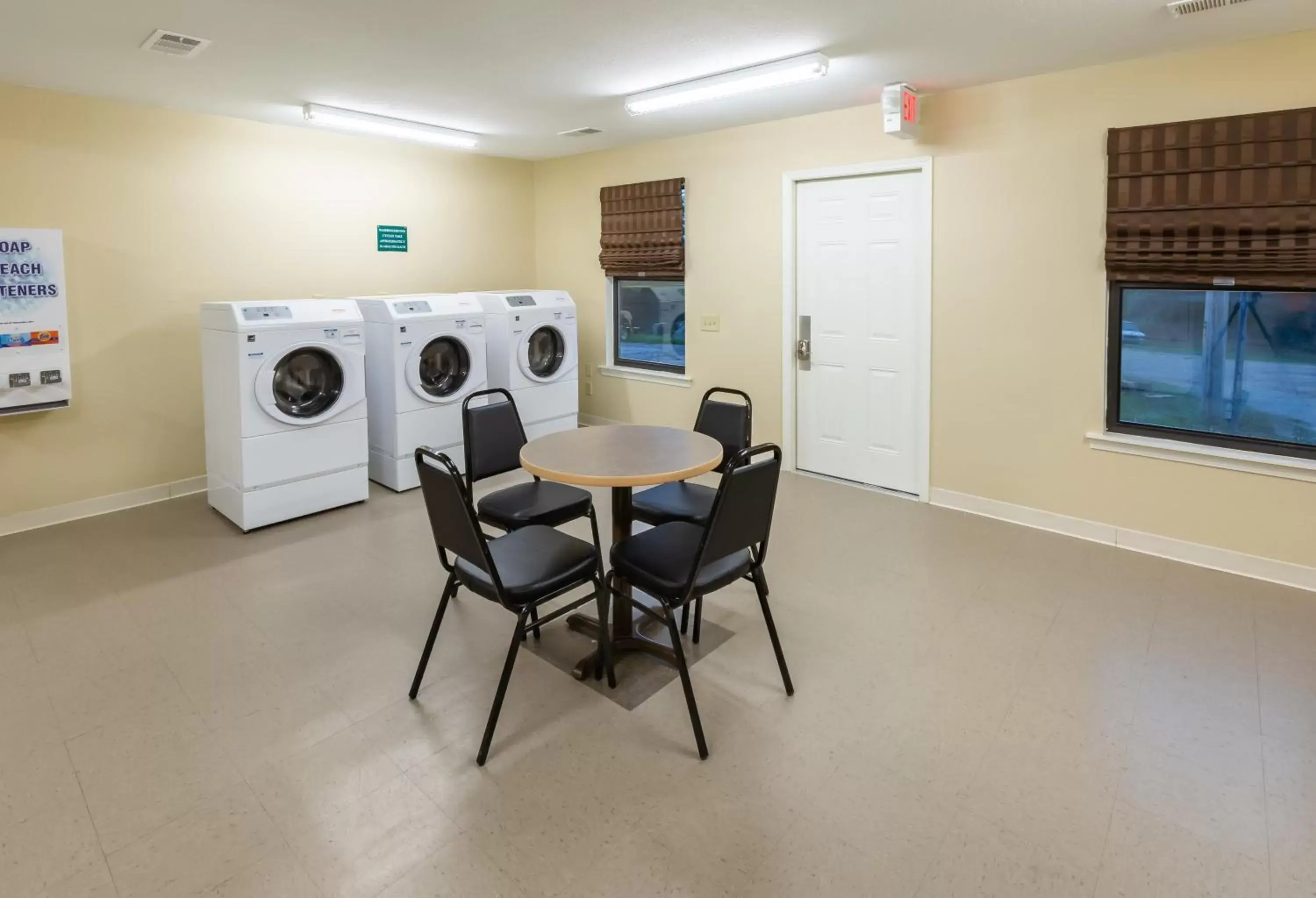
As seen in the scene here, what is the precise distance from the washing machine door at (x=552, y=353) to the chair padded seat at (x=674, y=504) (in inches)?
108

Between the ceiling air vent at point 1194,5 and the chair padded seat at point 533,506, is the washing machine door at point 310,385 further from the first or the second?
the ceiling air vent at point 1194,5

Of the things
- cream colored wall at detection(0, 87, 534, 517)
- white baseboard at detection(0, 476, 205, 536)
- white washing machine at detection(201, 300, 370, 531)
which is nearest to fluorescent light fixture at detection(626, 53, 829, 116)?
white washing machine at detection(201, 300, 370, 531)

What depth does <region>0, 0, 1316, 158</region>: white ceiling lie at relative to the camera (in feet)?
9.68

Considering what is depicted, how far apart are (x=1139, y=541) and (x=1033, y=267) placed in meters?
1.59

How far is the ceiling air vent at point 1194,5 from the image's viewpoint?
2.85 m

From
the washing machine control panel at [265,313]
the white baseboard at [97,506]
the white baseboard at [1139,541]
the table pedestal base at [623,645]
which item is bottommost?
the table pedestal base at [623,645]

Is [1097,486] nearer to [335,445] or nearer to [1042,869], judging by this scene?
[1042,869]

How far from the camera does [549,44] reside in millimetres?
3379

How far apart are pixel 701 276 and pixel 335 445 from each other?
294 centimetres

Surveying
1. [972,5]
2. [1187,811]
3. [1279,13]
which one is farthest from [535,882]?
[1279,13]

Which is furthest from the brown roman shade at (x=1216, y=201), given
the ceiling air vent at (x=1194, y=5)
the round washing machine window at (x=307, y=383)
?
the round washing machine window at (x=307, y=383)

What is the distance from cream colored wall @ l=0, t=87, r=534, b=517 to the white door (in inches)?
132

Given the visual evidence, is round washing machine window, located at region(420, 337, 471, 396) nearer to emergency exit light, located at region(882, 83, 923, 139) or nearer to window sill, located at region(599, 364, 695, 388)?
window sill, located at region(599, 364, 695, 388)

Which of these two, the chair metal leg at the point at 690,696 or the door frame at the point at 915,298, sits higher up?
the door frame at the point at 915,298
